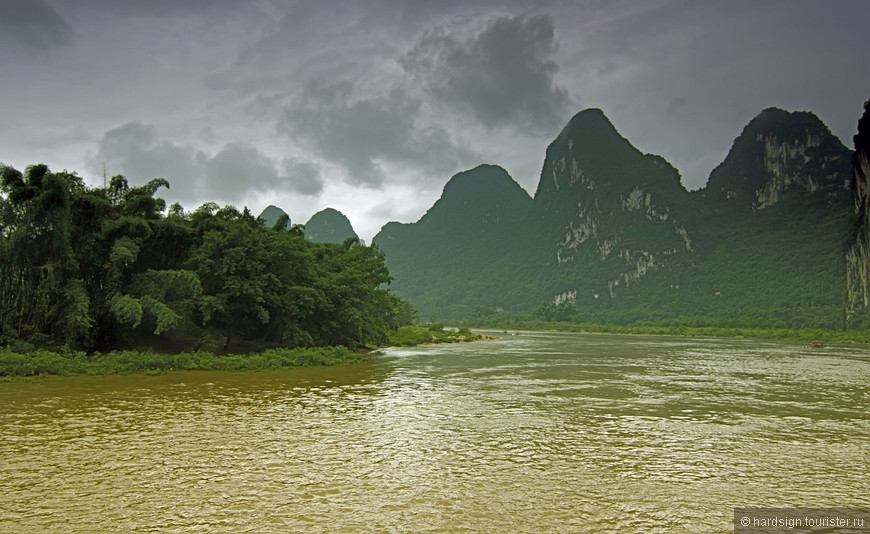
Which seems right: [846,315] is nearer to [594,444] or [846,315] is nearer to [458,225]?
[594,444]

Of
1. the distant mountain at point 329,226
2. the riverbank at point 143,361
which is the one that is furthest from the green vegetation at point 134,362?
the distant mountain at point 329,226

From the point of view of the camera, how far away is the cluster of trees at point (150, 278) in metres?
17.2

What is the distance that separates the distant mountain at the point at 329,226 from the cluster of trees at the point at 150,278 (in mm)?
137025

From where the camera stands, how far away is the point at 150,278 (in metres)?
19.0

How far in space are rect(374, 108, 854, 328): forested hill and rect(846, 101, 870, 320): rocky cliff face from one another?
282 centimetres

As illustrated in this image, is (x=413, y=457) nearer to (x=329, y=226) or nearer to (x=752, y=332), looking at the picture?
(x=752, y=332)

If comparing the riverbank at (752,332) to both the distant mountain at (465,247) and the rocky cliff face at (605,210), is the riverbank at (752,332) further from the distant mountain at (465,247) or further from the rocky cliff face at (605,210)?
the distant mountain at (465,247)

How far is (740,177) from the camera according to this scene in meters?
114

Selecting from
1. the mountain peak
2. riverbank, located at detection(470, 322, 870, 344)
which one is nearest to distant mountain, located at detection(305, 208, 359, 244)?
the mountain peak

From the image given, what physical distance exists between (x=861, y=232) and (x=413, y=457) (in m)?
66.7

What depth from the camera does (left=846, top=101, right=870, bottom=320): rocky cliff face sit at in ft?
181

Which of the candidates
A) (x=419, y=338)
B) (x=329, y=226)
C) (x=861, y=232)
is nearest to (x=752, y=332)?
(x=861, y=232)

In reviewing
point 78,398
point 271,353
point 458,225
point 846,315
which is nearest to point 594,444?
point 78,398

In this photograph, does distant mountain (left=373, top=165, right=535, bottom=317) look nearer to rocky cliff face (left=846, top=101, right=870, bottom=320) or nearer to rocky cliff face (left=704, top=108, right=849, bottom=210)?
rocky cliff face (left=704, top=108, right=849, bottom=210)
